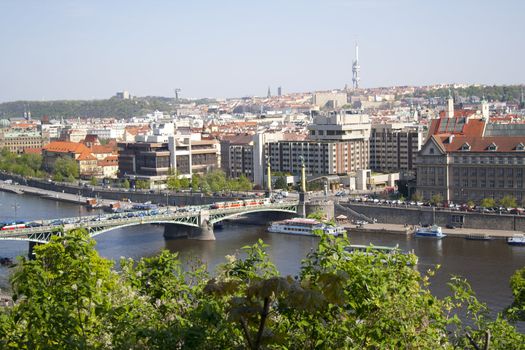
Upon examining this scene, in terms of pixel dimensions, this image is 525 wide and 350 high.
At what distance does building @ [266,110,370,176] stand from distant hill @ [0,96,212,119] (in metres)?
87.1

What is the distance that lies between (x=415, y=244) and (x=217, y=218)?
6.77 m

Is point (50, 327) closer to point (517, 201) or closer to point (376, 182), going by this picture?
point (517, 201)

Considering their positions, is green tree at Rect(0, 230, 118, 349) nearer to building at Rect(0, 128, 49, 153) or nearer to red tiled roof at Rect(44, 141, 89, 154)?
red tiled roof at Rect(44, 141, 89, 154)

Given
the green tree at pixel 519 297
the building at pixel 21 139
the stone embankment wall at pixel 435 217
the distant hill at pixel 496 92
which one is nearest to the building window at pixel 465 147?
the stone embankment wall at pixel 435 217

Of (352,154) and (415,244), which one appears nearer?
(415,244)

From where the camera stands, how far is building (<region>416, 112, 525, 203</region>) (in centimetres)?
3125

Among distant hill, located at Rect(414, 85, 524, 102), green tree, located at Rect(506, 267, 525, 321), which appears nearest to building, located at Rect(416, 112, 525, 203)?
green tree, located at Rect(506, 267, 525, 321)

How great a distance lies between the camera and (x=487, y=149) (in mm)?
31688

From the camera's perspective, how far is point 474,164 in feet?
104

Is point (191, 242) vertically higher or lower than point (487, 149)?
lower

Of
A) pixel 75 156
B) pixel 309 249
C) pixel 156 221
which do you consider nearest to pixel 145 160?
pixel 75 156

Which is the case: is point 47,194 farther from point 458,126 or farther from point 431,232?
point 431,232

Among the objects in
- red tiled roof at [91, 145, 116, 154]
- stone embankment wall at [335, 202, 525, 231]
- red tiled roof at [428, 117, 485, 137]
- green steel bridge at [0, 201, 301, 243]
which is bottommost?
stone embankment wall at [335, 202, 525, 231]

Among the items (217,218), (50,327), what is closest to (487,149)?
(217,218)
